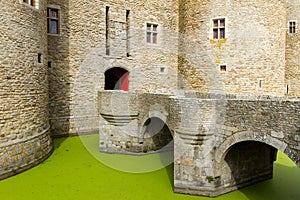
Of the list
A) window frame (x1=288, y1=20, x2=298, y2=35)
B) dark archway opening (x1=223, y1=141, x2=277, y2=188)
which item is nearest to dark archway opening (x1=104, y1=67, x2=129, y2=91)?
dark archway opening (x1=223, y1=141, x2=277, y2=188)

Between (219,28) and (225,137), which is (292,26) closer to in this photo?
(219,28)

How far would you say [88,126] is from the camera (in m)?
12.0

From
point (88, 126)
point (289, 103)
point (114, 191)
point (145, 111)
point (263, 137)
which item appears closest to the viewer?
point (289, 103)

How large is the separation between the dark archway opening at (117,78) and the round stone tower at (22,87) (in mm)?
5744

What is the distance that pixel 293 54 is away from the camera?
14.4 metres

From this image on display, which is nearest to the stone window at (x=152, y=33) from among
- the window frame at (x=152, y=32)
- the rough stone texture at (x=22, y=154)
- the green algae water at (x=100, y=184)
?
A: the window frame at (x=152, y=32)

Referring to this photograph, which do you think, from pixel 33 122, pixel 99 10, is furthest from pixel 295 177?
pixel 99 10

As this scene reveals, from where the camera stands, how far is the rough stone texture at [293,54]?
14.3m

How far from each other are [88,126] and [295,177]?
785 centimetres

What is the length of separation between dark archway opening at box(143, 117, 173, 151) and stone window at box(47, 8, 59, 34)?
17.1 feet

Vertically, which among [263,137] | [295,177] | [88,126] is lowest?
[295,177]

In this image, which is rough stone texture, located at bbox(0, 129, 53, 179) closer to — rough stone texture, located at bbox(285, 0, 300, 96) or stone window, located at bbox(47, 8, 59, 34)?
stone window, located at bbox(47, 8, 59, 34)

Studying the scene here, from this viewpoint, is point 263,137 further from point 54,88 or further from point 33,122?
point 54,88

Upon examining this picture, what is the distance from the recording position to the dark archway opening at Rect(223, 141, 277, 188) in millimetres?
6746
